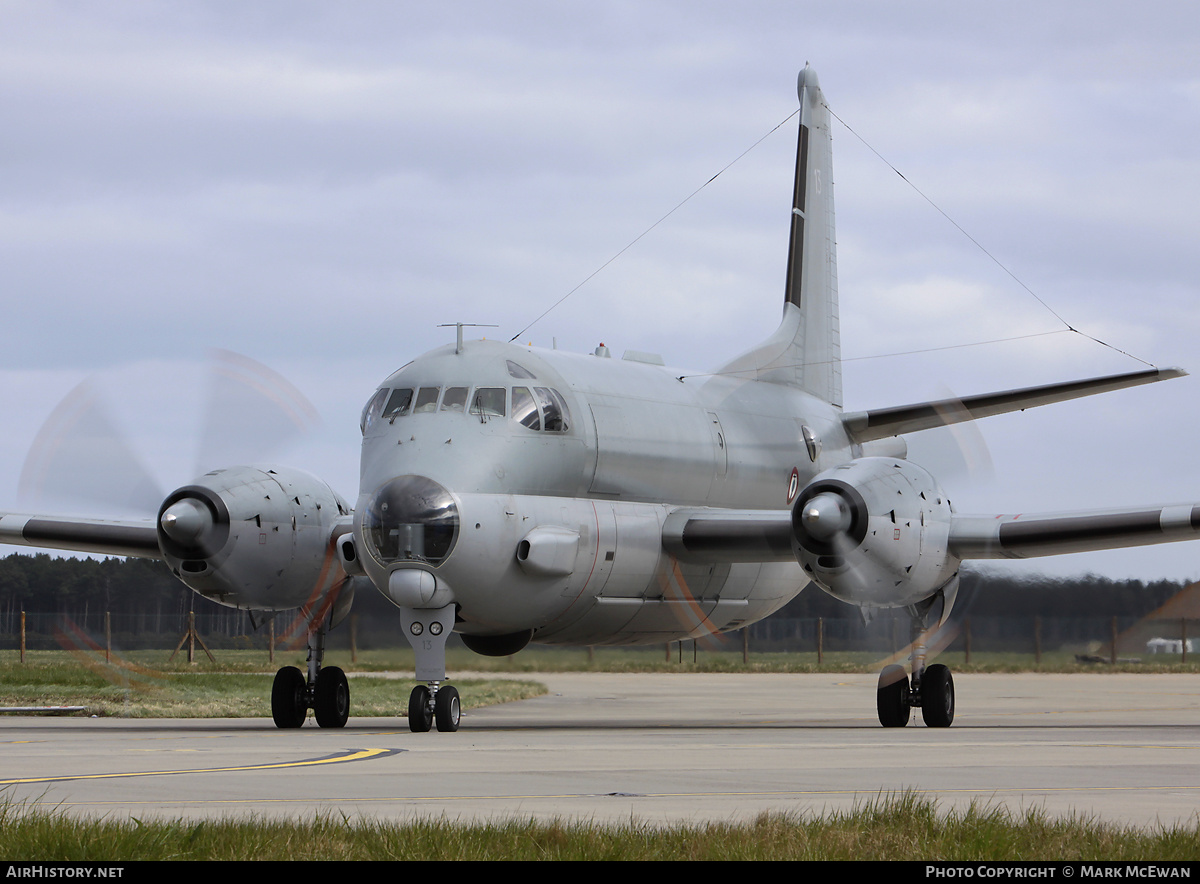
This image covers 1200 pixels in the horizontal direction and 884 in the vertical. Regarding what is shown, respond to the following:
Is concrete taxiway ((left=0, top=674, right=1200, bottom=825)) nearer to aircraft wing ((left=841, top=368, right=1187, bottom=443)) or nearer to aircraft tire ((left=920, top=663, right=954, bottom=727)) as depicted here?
aircraft tire ((left=920, top=663, right=954, bottom=727))

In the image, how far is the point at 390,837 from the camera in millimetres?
7465

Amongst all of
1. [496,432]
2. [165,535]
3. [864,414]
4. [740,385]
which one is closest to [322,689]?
[165,535]

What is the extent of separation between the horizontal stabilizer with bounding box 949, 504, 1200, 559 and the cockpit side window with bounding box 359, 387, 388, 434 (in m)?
7.31

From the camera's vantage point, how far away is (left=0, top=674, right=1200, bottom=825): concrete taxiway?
9.20 m

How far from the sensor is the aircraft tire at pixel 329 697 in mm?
20078

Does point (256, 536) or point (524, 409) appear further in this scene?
point (256, 536)

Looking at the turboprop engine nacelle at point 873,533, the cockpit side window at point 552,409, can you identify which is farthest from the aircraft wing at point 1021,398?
the cockpit side window at point 552,409

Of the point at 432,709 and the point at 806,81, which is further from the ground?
the point at 806,81

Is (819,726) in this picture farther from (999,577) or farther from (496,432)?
(999,577)

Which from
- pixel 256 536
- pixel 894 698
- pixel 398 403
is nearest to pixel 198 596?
pixel 256 536

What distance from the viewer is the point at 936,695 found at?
20.0m

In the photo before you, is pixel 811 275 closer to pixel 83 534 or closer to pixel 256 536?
pixel 256 536

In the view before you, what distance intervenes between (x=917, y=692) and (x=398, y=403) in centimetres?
781

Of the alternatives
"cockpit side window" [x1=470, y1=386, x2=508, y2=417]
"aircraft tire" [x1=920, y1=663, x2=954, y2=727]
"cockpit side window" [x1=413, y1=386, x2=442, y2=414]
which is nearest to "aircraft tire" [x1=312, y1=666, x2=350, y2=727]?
"cockpit side window" [x1=413, y1=386, x2=442, y2=414]
